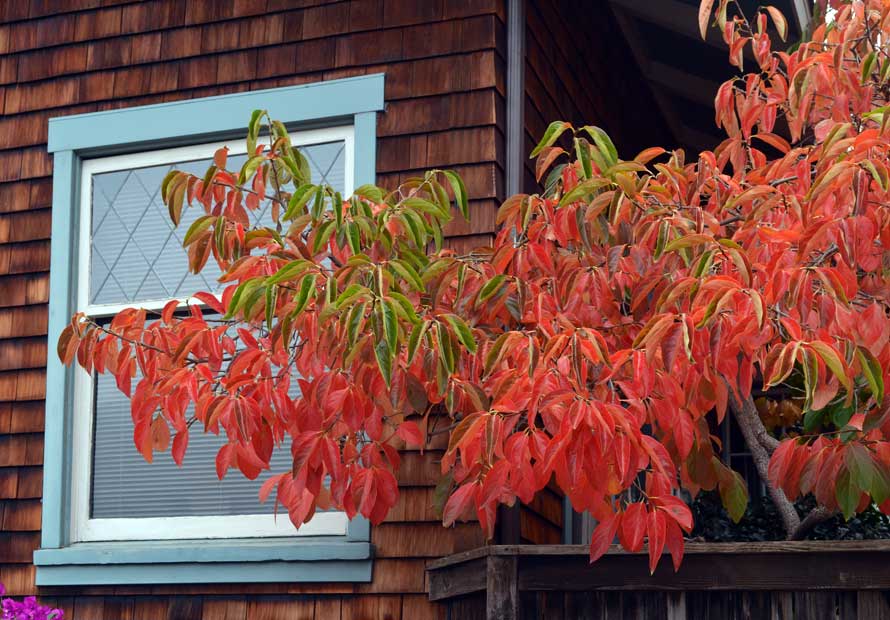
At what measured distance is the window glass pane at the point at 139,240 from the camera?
19.7 ft

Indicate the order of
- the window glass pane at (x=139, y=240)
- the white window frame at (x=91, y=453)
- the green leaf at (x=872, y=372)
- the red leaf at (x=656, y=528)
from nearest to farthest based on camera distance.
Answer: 1. the green leaf at (x=872, y=372)
2. the red leaf at (x=656, y=528)
3. the white window frame at (x=91, y=453)
4. the window glass pane at (x=139, y=240)

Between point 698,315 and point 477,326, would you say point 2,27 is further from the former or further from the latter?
point 698,315

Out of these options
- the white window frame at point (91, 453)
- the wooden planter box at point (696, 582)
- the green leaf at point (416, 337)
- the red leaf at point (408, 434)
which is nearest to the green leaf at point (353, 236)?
the green leaf at point (416, 337)

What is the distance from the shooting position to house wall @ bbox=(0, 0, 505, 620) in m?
5.39

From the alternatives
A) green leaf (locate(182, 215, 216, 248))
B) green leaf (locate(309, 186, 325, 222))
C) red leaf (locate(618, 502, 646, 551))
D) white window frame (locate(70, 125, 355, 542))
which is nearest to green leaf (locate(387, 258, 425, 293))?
green leaf (locate(309, 186, 325, 222))

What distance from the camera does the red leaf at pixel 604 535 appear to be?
3.89 m

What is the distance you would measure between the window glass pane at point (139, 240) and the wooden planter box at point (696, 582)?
2.20 metres

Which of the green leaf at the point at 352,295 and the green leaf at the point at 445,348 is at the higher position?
the green leaf at the point at 352,295

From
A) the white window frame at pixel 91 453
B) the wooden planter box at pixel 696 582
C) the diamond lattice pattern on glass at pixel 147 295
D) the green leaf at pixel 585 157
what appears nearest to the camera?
the wooden planter box at pixel 696 582

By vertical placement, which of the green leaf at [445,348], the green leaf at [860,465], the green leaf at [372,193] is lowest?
the green leaf at [860,465]

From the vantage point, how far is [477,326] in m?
4.87

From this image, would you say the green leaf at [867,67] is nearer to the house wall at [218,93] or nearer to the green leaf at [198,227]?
the house wall at [218,93]

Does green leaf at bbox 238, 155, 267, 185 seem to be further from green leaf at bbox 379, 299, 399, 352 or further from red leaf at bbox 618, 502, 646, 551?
red leaf at bbox 618, 502, 646, 551

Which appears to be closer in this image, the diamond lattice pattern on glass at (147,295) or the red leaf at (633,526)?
the red leaf at (633,526)
